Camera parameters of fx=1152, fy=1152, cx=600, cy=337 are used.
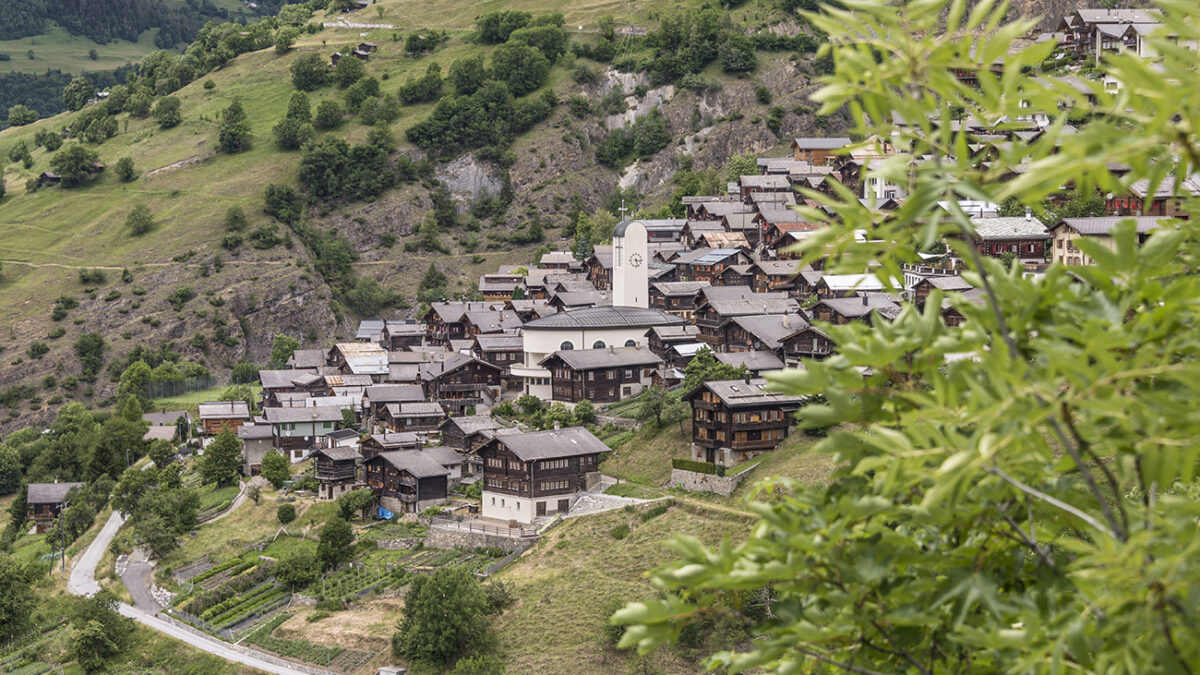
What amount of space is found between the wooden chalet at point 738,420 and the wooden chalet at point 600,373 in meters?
14.5

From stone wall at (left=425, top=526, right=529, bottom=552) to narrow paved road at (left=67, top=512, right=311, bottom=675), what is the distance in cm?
937

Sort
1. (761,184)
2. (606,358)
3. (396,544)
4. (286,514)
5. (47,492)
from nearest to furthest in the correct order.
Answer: (396,544), (286,514), (606,358), (47,492), (761,184)

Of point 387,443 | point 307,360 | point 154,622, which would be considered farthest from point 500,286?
point 154,622

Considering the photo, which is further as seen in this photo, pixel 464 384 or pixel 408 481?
pixel 464 384

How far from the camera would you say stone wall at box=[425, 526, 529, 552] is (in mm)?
48781

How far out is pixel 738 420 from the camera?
47.1 meters

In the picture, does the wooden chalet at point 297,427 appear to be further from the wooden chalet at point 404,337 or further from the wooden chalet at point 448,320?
the wooden chalet at point 404,337

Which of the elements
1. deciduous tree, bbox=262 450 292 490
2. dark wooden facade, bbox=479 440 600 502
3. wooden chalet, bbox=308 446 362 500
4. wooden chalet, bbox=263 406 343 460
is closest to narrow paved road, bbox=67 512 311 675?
Answer: deciduous tree, bbox=262 450 292 490

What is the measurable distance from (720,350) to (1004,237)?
→ 16515 mm

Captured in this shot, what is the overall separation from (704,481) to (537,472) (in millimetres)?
7890

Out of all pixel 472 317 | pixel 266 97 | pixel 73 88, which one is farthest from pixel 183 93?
pixel 472 317

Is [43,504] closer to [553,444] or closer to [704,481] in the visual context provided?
[553,444]

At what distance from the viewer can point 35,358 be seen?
103 metres

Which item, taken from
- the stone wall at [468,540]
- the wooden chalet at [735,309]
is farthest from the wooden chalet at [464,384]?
the stone wall at [468,540]
